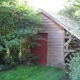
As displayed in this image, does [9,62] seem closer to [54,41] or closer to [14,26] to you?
[14,26]

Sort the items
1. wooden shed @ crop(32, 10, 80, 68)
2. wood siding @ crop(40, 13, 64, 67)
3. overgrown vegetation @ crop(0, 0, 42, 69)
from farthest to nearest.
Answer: wood siding @ crop(40, 13, 64, 67) → wooden shed @ crop(32, 10, 80, 68) → overgrown vegetation @ crop(0, 0, 42, 69)

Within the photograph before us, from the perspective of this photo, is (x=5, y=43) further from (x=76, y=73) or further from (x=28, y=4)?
(x=76, y=73)

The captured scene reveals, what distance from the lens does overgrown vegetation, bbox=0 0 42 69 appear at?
39.7 ft

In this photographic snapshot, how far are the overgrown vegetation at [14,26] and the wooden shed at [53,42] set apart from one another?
998 mm

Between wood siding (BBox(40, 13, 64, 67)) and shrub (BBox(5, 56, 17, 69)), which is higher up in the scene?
wood siding (BBox(40, 13, 64, 67))

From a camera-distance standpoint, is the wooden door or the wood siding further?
the wooden door

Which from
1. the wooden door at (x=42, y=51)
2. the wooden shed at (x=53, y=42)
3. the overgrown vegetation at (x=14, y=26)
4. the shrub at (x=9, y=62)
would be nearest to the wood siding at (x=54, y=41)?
the wooden shed at (x=53, y=42)

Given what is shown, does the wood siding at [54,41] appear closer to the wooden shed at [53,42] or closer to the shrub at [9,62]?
the wooden shed at [53,42]

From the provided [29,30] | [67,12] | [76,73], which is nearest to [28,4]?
[29,30]

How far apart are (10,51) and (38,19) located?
115 inches

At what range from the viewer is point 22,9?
42.7 ft

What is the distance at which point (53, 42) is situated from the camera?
561 inches

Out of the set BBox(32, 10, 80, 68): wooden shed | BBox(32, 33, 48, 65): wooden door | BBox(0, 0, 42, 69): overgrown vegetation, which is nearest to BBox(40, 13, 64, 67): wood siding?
BBox(32, 10, 80, 68): wooden shed

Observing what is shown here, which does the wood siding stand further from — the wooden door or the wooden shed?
the wooden door
